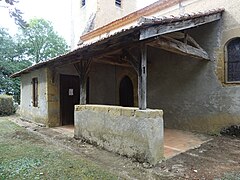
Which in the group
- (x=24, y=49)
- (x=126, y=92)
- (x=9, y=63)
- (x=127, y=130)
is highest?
(x=24, y=49)

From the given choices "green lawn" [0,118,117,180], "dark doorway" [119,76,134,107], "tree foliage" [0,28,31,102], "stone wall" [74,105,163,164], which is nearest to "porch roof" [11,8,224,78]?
"stone wall" [74,105,163,164]

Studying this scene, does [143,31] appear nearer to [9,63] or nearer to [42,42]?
[9,63]

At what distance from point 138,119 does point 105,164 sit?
1.22m

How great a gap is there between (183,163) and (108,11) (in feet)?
48.1

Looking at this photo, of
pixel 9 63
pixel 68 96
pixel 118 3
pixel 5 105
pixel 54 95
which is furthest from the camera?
pixel 9 63

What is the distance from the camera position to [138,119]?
4625 millimetres

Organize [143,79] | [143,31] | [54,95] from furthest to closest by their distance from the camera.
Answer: [54,95]
[143,79]
[143,31]

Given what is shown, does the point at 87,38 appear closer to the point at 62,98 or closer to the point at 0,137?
the point at 62,98

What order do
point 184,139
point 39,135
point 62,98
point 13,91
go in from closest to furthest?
point 184,139 < point 39,135 < point 62,98 < point 13,91

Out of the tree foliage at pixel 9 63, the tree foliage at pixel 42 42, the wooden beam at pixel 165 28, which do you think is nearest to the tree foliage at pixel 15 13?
the wooden beam at pixel 165 28

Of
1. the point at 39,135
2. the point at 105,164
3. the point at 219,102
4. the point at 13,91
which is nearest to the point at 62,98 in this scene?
the point at 39,135

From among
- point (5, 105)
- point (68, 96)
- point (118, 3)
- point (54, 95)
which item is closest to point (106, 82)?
point (68, 96)

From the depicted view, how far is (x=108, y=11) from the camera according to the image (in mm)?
16609

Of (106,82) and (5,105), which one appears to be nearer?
(106,82)
